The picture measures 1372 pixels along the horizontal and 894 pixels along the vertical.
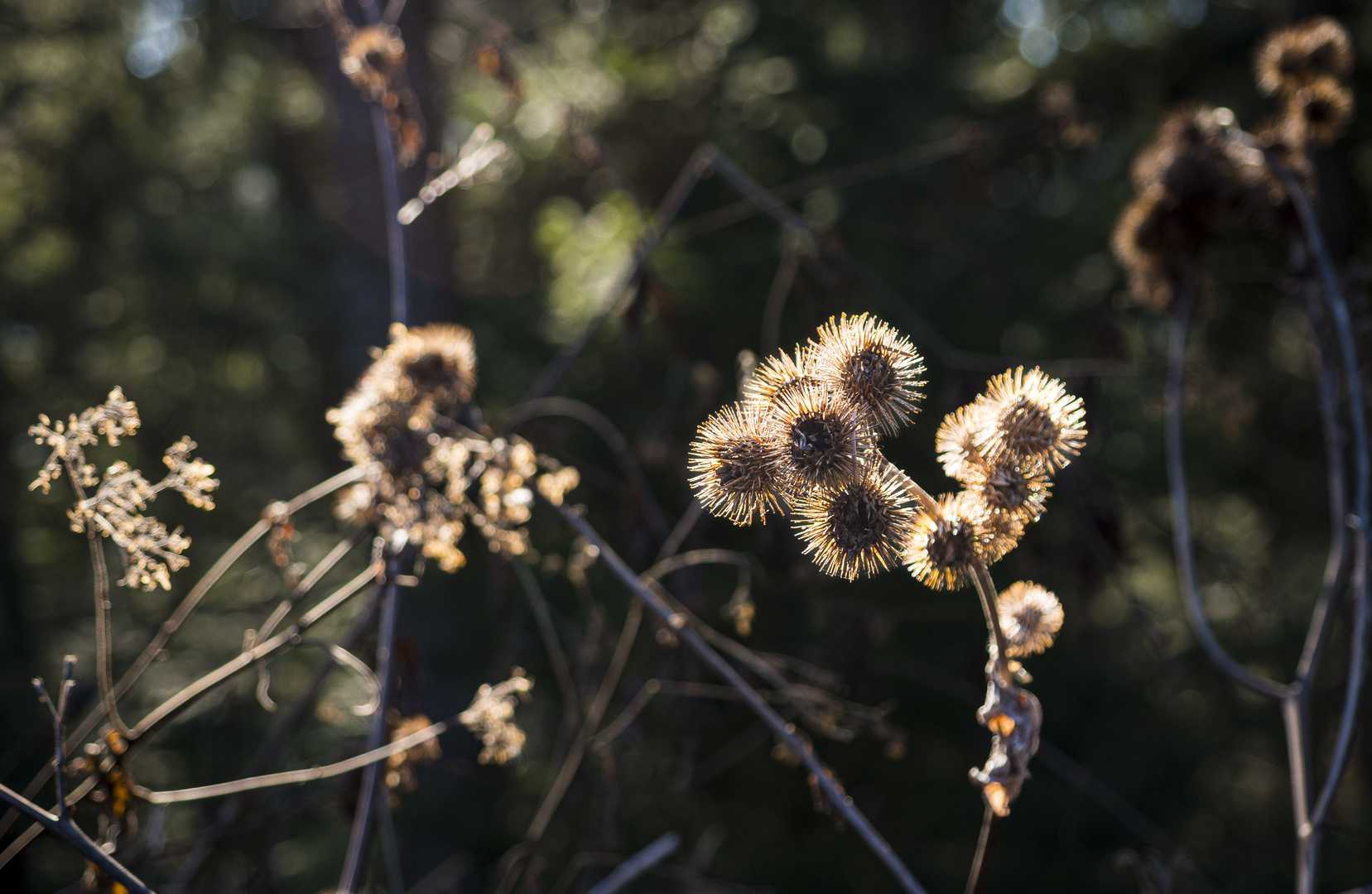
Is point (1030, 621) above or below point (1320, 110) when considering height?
below

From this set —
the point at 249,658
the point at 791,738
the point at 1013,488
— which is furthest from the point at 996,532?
the point at 249,658

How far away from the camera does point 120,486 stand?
130 centimetres

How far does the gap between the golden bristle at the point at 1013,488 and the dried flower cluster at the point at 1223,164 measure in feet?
5.05

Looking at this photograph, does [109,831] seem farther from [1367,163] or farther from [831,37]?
[1367,163]

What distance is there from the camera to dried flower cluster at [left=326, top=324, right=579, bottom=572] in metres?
1.52

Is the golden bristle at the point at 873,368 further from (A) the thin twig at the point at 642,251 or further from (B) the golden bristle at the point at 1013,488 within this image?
(A) the thin twig at the point at 642,251

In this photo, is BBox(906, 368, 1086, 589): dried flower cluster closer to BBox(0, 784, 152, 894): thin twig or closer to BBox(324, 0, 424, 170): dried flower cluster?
BBox(0, 784, 152, 894): thin twig

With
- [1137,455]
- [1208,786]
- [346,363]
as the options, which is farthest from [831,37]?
[1208,786]

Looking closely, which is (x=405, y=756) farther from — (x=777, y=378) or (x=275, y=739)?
(x=777, y=378)

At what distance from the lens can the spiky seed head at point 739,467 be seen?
1097 millimetres

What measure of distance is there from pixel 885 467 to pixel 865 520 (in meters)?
0.07

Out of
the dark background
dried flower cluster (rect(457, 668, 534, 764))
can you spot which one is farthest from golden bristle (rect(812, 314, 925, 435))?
the dark background

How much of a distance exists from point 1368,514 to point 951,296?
3.86 meters

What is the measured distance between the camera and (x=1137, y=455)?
6207 mm
